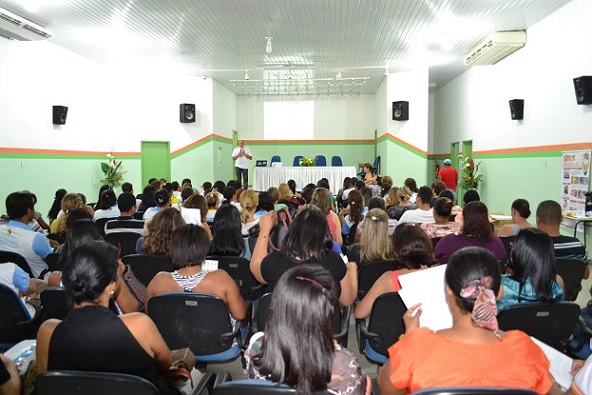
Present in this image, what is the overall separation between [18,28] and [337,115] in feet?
38.2

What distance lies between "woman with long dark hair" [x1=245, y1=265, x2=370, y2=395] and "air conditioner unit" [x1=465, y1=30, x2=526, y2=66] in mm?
A: 9525

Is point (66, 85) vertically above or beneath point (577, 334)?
above

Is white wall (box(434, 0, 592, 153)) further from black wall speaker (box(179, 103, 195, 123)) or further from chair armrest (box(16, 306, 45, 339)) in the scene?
black wall speaker (box(179, 103, 195, 123))

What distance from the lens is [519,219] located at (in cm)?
483

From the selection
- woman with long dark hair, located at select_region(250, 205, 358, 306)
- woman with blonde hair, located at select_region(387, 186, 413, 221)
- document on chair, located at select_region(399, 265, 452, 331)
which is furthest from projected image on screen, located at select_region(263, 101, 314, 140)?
document on chair, located at select_region(399, 265, 452, 331)

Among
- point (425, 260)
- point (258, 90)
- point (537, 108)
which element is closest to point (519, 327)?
point (425, 260)

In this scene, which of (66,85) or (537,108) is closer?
(537,108)

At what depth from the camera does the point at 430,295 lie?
7.12ft

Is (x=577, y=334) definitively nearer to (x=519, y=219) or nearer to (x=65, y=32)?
(x=519, y=219)

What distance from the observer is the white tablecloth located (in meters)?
14.1

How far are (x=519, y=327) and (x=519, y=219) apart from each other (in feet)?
8.12

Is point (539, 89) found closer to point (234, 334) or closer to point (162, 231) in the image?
point (162, 231)

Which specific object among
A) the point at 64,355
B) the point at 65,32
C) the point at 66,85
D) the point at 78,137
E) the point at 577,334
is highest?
the point at 65,32

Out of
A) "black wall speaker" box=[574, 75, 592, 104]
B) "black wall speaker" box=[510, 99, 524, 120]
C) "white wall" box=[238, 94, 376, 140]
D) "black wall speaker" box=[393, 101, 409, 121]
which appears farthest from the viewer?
"white wall" box=[238, 94, 376, 140]
